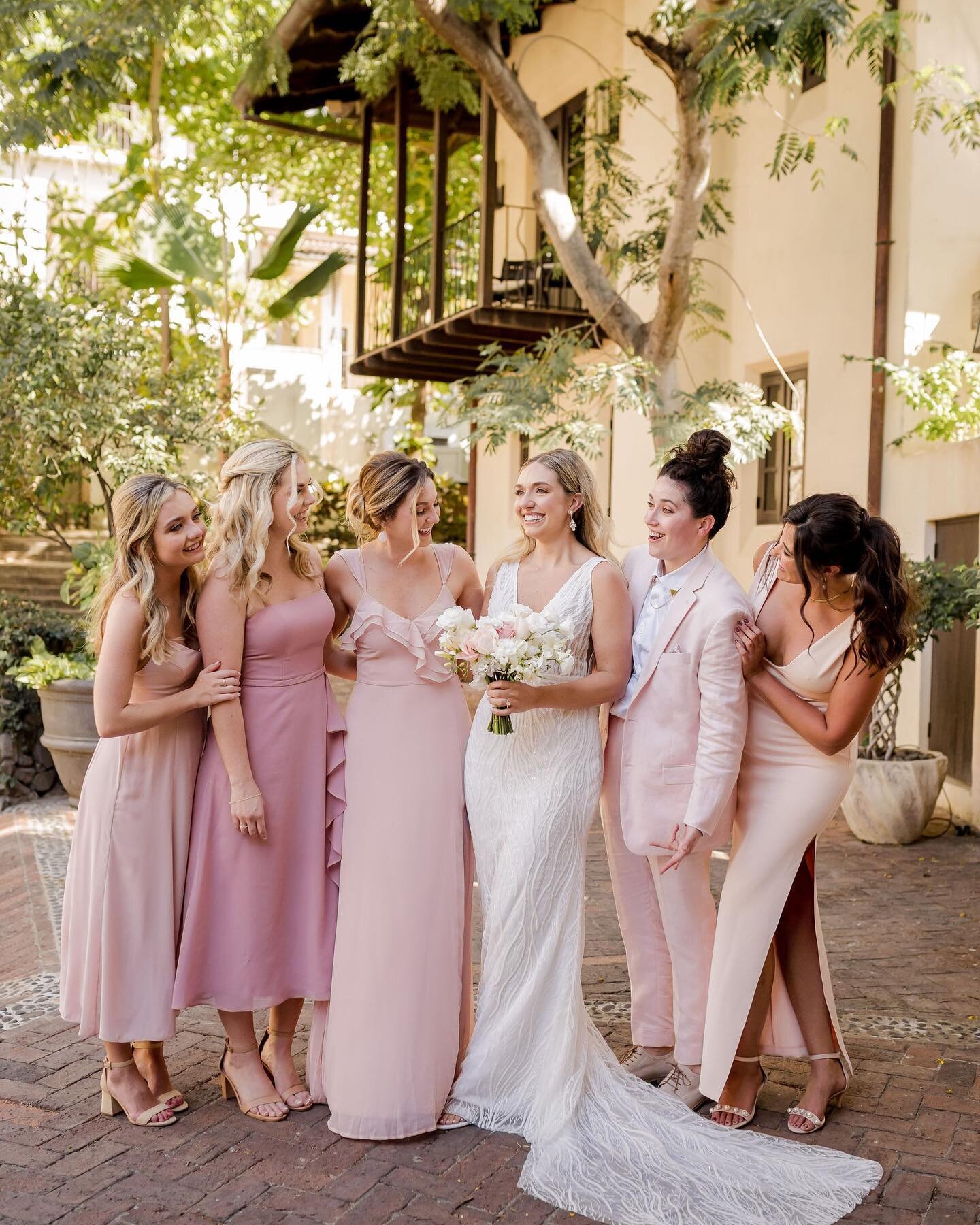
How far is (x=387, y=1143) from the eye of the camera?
3.78 m

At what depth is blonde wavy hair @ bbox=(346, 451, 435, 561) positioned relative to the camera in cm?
401

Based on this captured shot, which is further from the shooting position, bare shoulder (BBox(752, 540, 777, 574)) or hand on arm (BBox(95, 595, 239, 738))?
bare shoulder (BBox(752, 540, 777, 574))

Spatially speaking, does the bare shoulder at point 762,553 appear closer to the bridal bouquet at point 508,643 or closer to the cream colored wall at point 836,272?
the bridal bouquet at point 508,643

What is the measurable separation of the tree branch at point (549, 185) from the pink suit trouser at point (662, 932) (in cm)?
566

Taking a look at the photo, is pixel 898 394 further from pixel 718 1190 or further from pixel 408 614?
pixel 718 1190

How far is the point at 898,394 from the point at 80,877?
7.10m

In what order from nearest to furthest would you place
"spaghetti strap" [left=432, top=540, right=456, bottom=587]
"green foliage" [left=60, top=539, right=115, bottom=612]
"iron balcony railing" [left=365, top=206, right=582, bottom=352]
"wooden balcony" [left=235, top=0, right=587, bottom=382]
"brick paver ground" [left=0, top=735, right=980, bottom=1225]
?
"brick paver ground" [left=0, top=735, right=980, bottom=1225] → "spaghetti strap" [left=432, top=540, right=456, bottom=587] → "green foliage" [left=60, top=539, right=115, bottom=612] → "wooden balcony" [left=235, top=0, right=587, bottom=382] → "iron balcony railing" [left=365, top=206, right=582, bottom=352]

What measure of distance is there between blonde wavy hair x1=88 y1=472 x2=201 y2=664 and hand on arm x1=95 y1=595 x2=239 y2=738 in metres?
0.04

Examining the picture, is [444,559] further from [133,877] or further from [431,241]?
[431,241]

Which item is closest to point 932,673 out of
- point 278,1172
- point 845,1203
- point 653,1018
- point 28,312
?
point 653,1018

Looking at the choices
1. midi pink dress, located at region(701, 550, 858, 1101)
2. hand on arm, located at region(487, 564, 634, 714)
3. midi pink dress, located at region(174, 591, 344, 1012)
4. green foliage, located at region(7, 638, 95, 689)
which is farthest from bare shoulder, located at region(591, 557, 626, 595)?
green foliage, located at region(7, 638, 95, 689)

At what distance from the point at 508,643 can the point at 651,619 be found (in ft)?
2.10

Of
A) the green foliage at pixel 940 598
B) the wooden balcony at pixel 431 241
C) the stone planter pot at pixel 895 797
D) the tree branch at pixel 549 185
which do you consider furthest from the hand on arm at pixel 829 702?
the wooden balcony at pixel 431 241

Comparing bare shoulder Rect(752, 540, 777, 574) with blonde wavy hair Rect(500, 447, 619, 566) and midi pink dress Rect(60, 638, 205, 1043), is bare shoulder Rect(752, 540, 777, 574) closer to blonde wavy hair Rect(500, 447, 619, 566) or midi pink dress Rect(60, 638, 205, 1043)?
blonde wavy hair Rect(500, 447, 619, 566)
